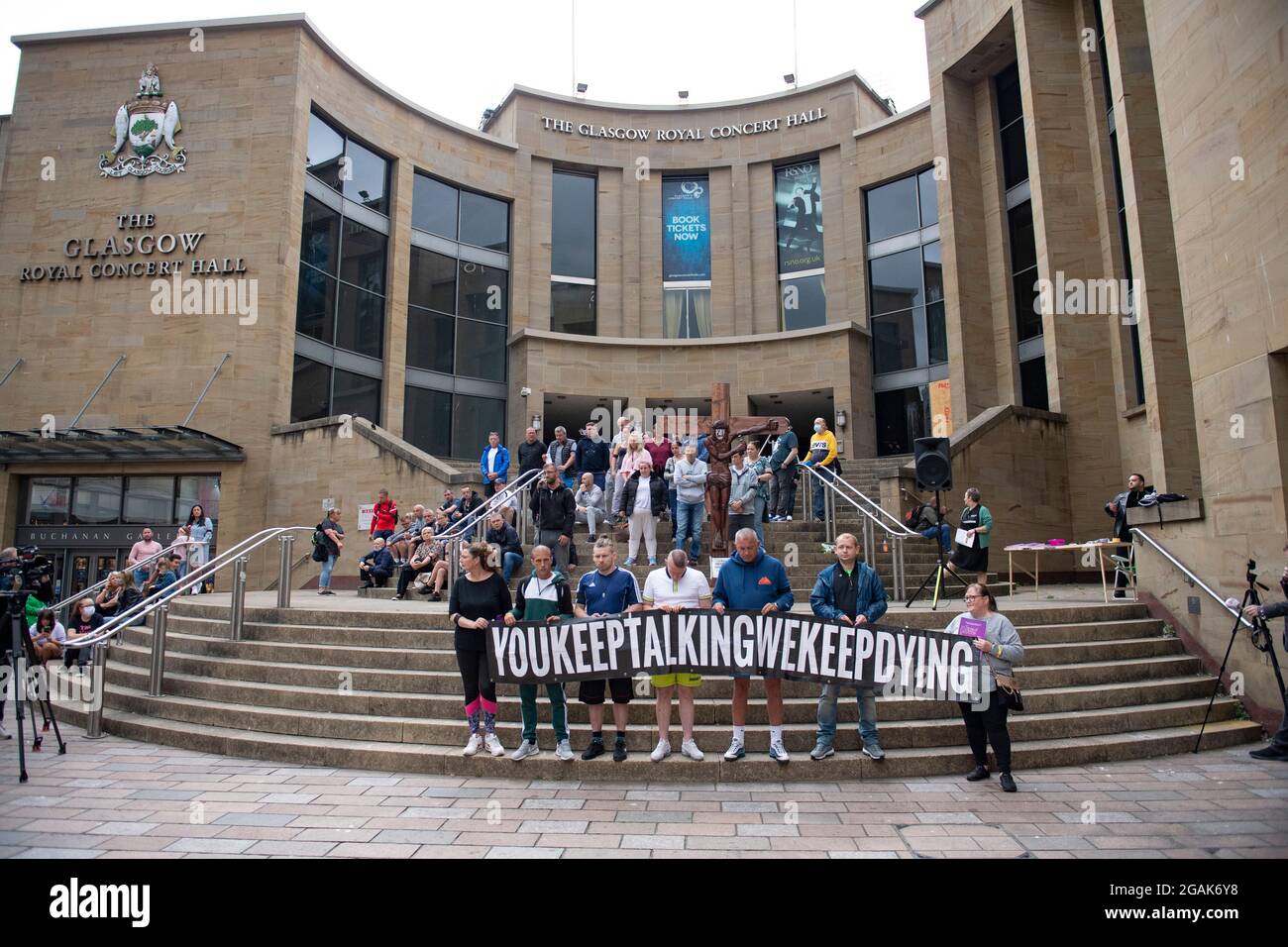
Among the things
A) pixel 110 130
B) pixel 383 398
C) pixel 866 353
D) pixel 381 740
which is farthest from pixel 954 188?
pixel 110 130

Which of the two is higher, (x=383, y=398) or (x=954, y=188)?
(x=954, y=188)

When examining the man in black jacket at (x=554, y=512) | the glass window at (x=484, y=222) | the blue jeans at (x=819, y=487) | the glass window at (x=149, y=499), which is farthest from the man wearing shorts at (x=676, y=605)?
the glass window at (x=484, y=222)

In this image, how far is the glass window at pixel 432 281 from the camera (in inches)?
1032

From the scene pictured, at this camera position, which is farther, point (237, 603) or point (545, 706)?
point (237, 603)

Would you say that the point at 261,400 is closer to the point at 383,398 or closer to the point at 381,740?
the point at 383,398

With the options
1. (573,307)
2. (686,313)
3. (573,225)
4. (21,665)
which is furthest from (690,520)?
(573,225)

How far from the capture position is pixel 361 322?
24.8 m

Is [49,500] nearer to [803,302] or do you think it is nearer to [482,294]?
[482,294]

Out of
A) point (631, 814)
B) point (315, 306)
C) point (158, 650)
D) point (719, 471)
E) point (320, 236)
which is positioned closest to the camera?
point (631, 814)

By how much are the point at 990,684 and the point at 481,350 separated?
75.3ft

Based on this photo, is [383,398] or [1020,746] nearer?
[1020,746]

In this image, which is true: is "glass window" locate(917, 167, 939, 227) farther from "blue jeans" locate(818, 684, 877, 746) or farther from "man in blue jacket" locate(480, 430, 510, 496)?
"blue jeans" locate(818, 684, 877, 746)
